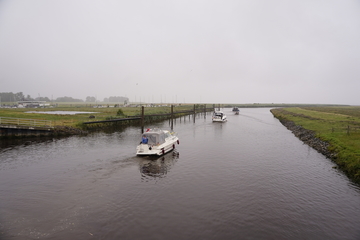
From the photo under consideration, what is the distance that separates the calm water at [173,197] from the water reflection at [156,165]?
0.10 metres

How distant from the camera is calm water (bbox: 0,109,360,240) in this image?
39.4ft

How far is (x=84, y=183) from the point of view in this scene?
18062 millimetres

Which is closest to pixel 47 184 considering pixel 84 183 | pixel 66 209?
pixel 84 183

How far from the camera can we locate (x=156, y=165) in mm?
24062

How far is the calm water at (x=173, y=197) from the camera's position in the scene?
473 inches

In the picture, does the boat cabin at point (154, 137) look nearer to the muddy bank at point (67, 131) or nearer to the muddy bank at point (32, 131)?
the muddy bank at point (67, 131)

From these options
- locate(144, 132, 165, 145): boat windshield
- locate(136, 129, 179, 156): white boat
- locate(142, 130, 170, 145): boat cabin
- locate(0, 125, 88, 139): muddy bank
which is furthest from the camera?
locate(0, 125, 88, 139): muddy bank

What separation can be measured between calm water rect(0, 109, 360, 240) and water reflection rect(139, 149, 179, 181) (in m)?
0.10

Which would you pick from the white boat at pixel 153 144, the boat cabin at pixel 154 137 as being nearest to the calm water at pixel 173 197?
the white boat at pixel 153 144

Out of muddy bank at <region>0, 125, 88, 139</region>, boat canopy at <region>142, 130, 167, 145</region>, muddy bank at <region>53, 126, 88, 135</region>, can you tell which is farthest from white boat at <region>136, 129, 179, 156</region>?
muddy bank at <region>0, 125, 88, 139</region>

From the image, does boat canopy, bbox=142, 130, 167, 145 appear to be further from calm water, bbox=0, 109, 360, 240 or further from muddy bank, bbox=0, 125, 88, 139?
muddy bank, bbox=0, 125, 88, 139

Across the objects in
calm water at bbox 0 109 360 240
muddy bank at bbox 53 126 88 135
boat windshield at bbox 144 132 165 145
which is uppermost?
boat windshield at bbox 144 132 165 145

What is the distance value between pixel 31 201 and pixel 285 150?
30596mm

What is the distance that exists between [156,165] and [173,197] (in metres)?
8.27
